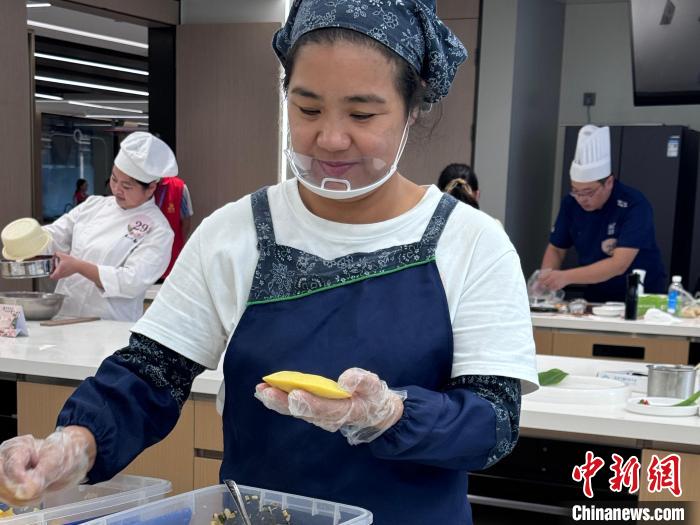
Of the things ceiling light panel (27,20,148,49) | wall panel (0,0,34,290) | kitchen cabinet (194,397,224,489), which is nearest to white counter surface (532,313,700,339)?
kitchen cabinet (194,397,224,489)

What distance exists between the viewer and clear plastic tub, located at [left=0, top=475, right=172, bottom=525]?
1.08 metres

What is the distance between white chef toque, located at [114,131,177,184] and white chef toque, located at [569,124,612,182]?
2262 mm

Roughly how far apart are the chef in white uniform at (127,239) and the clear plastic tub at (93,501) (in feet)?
7.59

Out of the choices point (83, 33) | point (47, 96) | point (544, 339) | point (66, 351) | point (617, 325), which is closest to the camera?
point (66, 351)

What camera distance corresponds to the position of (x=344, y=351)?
3.54ft

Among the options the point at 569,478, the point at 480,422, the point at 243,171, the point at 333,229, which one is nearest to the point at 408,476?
the point at 480,422

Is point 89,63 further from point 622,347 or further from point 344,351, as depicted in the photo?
point 344,351

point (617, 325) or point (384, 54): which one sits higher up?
point (384, 54)

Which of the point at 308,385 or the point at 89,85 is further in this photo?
the point at 89,85

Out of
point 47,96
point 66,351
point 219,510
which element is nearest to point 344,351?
point 219,510

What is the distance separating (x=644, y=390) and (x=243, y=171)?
3770mm

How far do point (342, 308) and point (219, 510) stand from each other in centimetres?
32

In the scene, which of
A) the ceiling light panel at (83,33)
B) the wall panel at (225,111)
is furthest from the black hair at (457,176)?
the ceiling light panel at (83,33)

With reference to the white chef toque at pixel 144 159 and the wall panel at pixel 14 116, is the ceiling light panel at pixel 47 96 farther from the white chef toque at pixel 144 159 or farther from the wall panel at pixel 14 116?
the white chef toque at pixel 144 159
